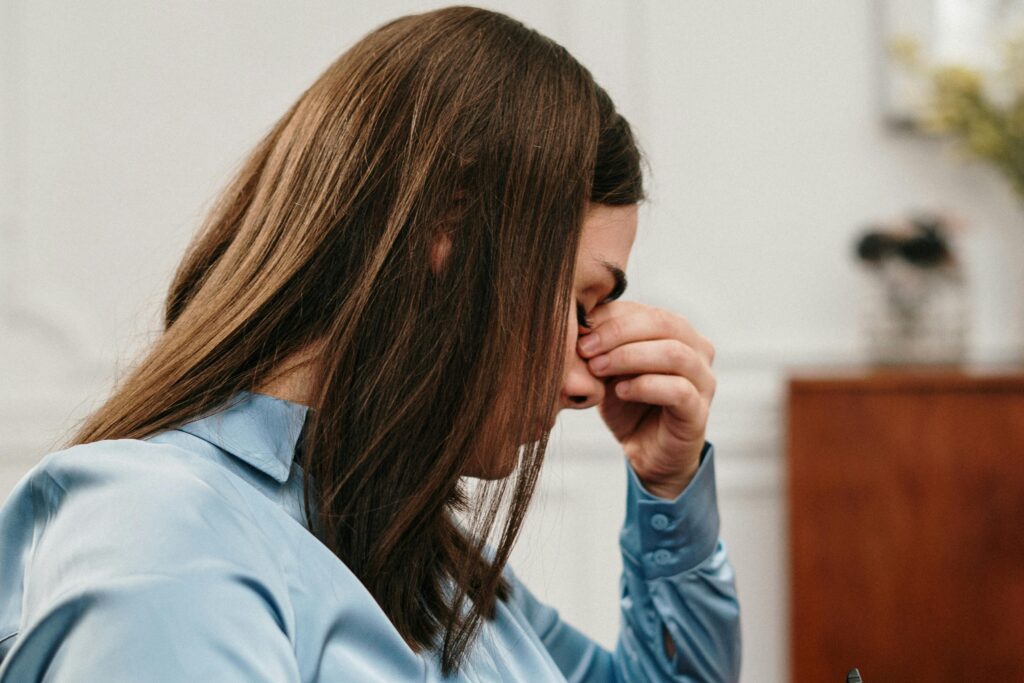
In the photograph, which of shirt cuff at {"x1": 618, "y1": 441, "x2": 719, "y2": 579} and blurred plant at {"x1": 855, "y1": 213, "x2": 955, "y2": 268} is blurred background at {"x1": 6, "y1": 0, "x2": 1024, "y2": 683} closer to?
blurred plant at {"x1": 855, "y1": 213, "x2": 955, "y2": 268}

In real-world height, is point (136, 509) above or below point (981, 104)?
below

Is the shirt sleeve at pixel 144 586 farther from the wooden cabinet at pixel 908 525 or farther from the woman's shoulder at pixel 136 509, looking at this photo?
the wooden cabinet at pixel 908 525

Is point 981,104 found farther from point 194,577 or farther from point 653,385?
point 194,577

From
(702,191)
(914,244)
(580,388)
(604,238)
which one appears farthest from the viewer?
(702,191)

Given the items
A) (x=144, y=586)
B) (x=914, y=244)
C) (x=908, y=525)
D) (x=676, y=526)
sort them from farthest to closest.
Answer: (x=914, y=244) < (x=908, y=525) < (x=676, y=526) < (x=144, y=586)

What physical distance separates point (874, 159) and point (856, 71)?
0.66 ft

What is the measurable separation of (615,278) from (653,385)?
0.18 metres

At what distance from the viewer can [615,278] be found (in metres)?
0.81

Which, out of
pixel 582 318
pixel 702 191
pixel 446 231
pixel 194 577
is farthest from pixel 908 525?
pixel 194 577

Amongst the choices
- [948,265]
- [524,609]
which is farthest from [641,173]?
[948,265]

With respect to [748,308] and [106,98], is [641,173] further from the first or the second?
[106,98]

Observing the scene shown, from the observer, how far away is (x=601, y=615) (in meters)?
2.39

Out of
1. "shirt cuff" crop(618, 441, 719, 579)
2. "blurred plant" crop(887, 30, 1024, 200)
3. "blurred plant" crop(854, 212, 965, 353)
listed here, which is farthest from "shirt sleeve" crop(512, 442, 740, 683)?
"blurred plant" crop(887, 30, 1024, 200)

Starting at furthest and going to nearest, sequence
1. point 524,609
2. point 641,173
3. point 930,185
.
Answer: point 930,185 < point 524,609 < point 641,173
